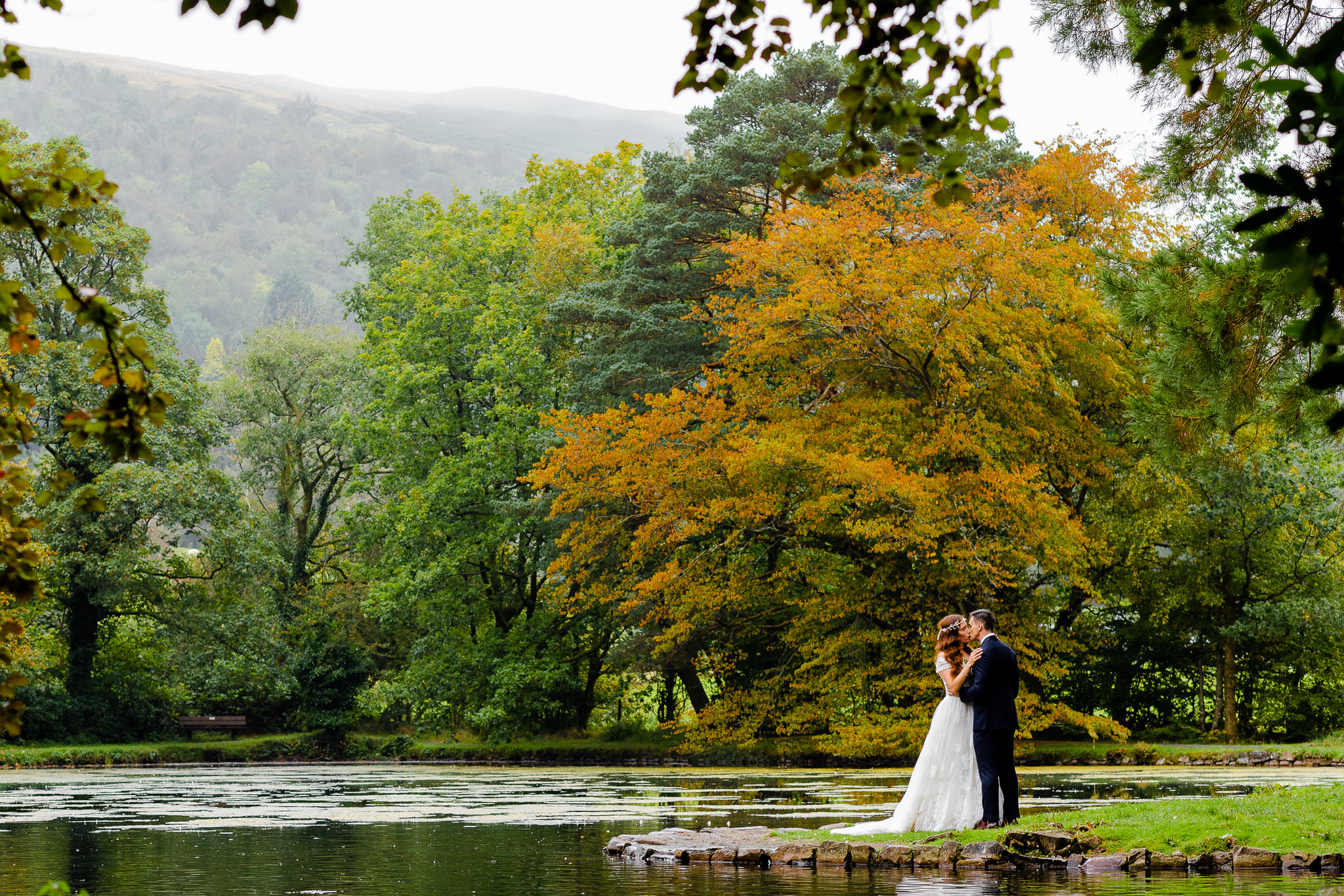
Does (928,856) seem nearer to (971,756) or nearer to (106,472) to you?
(971,756)

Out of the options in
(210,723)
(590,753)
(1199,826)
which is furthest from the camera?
(210,723)

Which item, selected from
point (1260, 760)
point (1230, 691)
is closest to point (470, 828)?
point (1260, 760)

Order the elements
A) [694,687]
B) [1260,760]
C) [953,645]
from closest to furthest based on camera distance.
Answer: [953,645], [1260,760], [694,687]

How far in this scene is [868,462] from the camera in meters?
19.8

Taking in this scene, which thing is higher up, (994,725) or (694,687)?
(994,725)

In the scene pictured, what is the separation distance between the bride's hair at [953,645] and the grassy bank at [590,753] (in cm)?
1326

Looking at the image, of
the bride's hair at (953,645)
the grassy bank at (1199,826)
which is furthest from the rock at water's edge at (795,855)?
the bride's hair at (953,645)

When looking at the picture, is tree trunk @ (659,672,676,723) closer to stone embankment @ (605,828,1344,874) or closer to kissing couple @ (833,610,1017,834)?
kissing couple @ (833,610,1017,834)

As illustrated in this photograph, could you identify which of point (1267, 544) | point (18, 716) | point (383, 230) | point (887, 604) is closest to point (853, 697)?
point (887, 604)

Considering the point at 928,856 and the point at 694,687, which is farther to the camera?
the point at 694,687

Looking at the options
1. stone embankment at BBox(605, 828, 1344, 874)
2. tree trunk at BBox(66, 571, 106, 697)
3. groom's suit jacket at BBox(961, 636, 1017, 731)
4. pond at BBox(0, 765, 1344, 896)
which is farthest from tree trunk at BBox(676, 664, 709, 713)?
stone embankment at BBox(605, 828, 1344, 874)

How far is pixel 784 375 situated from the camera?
23.6 m

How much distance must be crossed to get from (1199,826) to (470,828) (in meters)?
5.94

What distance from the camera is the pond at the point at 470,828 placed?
6711mm
